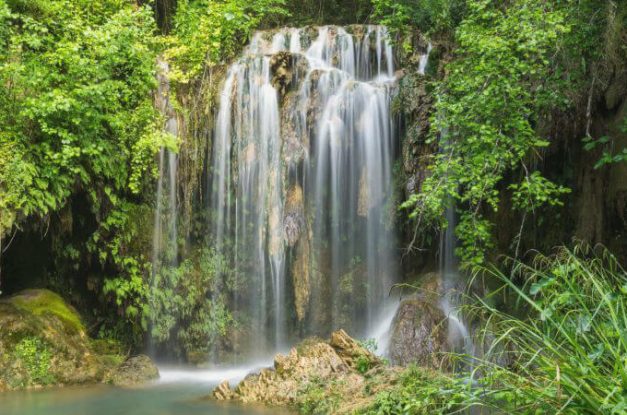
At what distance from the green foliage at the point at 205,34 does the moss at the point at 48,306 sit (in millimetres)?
4194

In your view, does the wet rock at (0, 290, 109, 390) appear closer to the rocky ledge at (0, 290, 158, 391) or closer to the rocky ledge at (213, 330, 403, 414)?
the rocky ledge at (0, 290, 158, 391)

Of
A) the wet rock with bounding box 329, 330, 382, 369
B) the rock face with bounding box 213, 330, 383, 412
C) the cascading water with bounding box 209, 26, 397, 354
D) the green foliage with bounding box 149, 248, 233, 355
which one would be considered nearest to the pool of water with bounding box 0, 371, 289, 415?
the rock face with bounding box 213, 330, 383, 412

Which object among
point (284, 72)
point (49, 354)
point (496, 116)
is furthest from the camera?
point (284, 72)

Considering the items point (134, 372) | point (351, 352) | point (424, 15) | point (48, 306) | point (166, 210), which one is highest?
point (424, 15)

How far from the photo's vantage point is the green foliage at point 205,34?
10797mm

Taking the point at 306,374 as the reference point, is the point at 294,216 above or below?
above

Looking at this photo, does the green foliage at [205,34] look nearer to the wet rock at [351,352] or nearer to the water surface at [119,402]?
the water surface at [119,402]

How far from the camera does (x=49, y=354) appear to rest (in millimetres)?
8266

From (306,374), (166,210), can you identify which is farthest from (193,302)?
(306,374)

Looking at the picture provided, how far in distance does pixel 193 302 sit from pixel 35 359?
9.07 ft

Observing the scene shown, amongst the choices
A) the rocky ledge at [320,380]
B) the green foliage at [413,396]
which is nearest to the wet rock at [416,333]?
the rocky ledge at [320,380]

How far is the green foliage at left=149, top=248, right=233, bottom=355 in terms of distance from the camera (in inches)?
392

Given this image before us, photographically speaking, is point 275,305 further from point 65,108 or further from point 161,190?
point 65,108

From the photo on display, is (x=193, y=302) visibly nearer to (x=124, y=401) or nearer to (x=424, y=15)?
(x=124, y=401)
